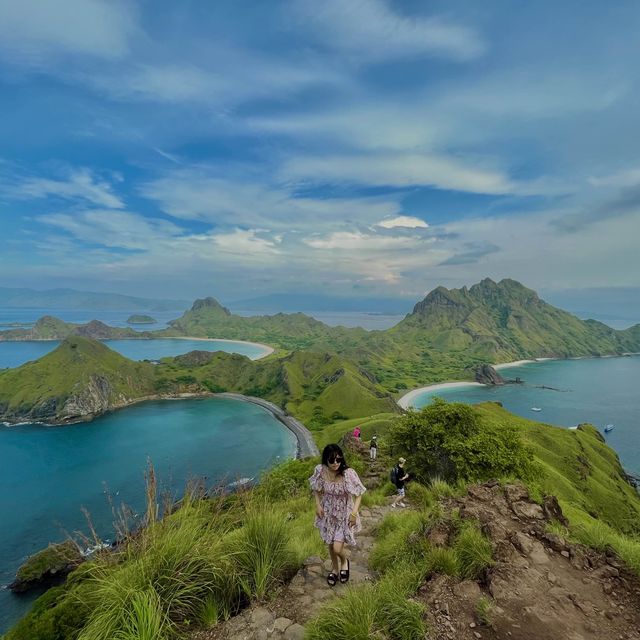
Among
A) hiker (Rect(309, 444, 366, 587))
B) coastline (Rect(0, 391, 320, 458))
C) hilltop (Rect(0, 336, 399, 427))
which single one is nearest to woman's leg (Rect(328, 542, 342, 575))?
hiker (Rect(309, 444, 366, 587))

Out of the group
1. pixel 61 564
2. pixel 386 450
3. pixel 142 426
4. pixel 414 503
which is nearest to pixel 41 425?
pixel 142 426

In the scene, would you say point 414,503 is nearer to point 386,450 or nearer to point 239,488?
point 239,488

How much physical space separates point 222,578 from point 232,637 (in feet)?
2.67

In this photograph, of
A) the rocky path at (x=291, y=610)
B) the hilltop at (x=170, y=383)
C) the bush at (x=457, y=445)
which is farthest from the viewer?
the hilltop at (x=170, y=383)

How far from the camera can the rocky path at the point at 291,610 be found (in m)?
5.22

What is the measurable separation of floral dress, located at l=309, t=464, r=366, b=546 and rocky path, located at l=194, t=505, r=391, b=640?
68 cm

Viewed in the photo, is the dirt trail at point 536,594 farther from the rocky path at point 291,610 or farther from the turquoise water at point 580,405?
the turquoise water at point 580,405

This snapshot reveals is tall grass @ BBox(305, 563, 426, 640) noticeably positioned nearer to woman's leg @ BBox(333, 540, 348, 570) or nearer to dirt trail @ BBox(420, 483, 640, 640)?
dirt trail @ BBox(420, 483, 640, 640)

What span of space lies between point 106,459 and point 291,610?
4417 inches

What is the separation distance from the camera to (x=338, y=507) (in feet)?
22.8

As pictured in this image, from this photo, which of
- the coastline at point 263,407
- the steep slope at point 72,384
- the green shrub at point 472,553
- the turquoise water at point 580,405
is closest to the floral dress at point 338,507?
the green shrub at point 472,553

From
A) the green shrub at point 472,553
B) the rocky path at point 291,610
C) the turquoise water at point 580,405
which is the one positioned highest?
the green shrub at point 472,553

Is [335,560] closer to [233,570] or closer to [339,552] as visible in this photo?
[339,552]

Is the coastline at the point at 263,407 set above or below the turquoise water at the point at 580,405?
below
